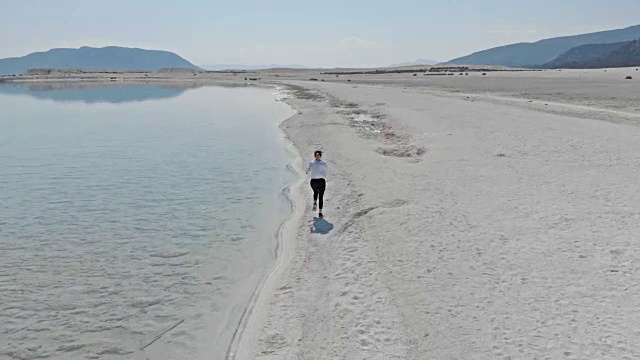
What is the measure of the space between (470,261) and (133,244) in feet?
28.3

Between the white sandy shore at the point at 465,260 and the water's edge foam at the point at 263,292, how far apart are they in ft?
0.15

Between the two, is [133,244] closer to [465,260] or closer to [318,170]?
→ [318,170]

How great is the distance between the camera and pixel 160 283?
10.5 m

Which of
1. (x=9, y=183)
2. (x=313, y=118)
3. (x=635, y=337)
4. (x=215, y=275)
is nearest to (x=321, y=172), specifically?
(x=215, y=275)

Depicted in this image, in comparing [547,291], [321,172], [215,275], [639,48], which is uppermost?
[639,48]

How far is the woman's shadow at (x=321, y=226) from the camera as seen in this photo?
43.8 feet

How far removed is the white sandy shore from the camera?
7.33 metres

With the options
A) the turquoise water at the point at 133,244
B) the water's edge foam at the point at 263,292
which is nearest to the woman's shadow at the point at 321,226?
the water's edge foam at the point at 263,292

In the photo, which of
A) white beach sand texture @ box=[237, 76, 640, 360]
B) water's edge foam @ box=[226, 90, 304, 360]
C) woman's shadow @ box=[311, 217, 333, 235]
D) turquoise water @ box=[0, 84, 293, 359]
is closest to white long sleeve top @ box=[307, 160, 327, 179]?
white beach sand texture @ box=[237, 76, 640, 360]

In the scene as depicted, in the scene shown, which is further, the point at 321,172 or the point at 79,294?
the point at 321,172

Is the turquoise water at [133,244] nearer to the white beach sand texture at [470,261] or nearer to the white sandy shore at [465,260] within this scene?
the white sandy shore at [465,260]

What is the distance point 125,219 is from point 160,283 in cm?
511

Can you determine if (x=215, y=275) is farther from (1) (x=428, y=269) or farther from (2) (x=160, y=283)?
(1) (x=428, y=269)

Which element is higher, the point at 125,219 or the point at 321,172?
the point at 321,172
